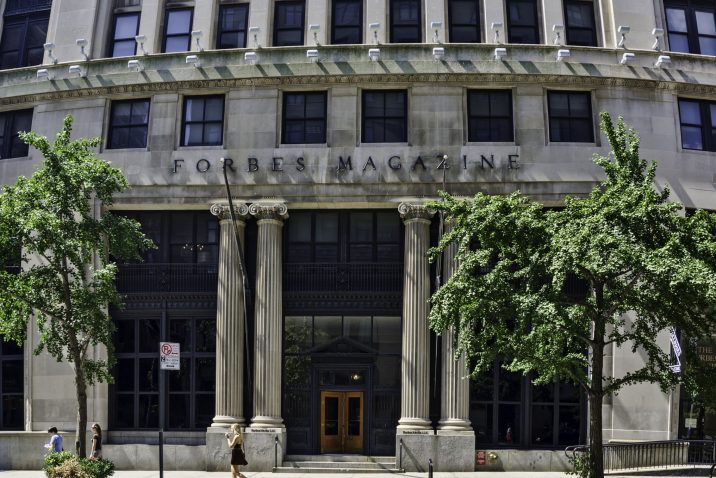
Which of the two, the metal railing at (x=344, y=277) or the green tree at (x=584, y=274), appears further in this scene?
the metal railing at (x=344, y=277)

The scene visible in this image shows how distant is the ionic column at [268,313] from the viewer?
30.9 meters

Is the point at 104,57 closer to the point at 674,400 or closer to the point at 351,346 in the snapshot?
→ the point at 351,346

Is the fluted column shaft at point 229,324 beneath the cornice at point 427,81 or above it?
beneath

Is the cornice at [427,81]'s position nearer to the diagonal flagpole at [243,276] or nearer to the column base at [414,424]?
the diagonal flagpole at [243,276]

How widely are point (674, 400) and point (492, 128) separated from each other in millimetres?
10839

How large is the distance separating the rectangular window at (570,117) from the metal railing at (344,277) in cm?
711

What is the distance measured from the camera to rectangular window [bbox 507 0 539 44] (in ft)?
107

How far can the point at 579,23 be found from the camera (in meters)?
33.0

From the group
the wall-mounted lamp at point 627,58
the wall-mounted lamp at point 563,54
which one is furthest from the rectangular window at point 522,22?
the wall-mounted lamp at point 627,58

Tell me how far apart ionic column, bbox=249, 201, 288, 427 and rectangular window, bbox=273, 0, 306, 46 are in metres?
6.34

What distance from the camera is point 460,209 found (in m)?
22.8

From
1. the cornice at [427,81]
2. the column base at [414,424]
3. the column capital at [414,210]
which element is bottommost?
the column base at [414,424]

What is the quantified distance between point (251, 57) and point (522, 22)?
9693mm

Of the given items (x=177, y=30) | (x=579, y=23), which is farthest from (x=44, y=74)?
(x=579, y=23)
